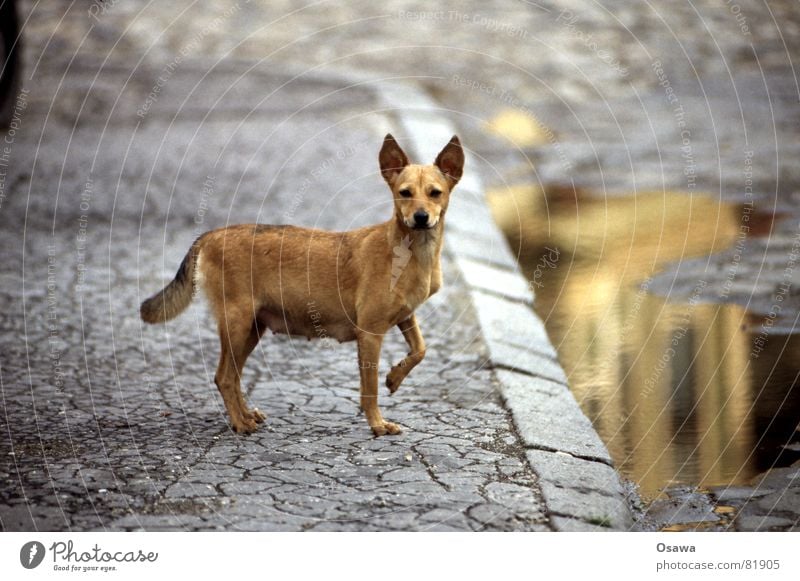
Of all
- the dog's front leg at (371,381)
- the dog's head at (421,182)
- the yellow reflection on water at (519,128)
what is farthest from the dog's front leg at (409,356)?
the yellow reflection on water at (519,128)

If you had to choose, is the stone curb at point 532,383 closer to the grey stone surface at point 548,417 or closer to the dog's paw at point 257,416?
the grey stone surface at point 548,417

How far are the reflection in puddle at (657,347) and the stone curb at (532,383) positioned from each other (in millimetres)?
157

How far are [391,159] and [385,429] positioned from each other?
1.36 m

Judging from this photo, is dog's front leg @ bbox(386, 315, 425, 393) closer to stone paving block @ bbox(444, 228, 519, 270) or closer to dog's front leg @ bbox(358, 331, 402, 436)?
dog's front leg @ bbox(358, 331, 402, 436)

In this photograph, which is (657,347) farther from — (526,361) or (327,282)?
(327,282)

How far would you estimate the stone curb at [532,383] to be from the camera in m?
4.66

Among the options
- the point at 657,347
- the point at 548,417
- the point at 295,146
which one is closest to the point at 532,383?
the point at 548,417

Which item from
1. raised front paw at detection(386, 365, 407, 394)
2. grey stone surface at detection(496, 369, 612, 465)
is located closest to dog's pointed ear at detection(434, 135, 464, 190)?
raised front paw at detection(386, 365, 407, 394)

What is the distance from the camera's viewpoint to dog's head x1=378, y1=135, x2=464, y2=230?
16.5ft

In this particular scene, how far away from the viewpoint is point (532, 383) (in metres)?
6.37

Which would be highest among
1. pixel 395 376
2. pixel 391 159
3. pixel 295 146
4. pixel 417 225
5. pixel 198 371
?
pixel 295 146

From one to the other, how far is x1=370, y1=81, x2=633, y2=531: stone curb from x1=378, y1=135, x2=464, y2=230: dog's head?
4.17ft

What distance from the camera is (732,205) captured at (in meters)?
10.2

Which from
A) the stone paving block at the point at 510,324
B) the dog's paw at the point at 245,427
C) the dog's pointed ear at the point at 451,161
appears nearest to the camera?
the dog's pointed ear at the point at 451,161
